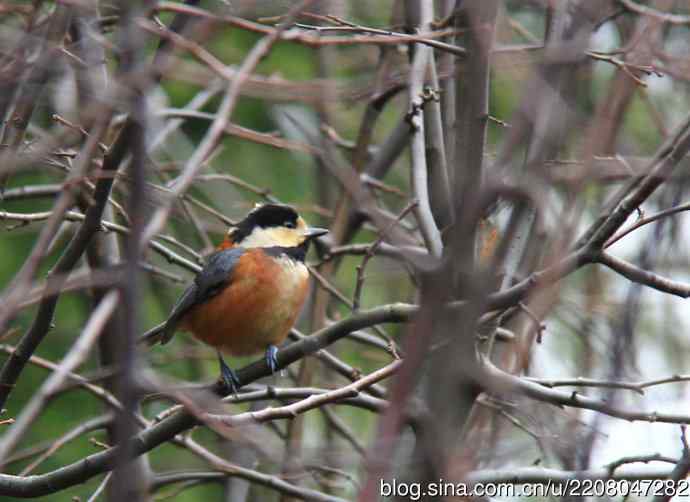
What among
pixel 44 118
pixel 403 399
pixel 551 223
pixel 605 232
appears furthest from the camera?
pixel 44 118

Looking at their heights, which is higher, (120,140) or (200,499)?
(120,140)

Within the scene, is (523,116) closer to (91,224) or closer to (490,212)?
(91,224)

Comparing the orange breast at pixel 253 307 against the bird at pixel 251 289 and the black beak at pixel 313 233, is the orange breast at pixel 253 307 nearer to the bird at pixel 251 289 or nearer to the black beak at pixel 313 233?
the bird at pixel 251 289

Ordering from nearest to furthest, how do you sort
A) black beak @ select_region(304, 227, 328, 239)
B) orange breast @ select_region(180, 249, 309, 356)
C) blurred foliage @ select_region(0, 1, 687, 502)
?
orange breast @ select_region(180, 249, 309, 356), black beak @ select_region(304, 227, 328, 239), blurred foliage @ select_region(0, 1, 687, 502)

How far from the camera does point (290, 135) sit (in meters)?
7.06

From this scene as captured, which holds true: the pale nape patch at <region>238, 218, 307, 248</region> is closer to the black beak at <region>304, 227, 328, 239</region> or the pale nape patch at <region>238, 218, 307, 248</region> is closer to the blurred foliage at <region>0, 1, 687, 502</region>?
the black beak at <region>304, 227, 328, 239</region>

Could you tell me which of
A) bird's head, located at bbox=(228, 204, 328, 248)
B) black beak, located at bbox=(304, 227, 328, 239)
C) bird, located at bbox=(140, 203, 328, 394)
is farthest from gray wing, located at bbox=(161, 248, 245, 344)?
black beak, located at bbox=(304, 227, 328, 239)

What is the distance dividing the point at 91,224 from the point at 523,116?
6.66 ft

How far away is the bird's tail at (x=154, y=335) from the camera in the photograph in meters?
5.03

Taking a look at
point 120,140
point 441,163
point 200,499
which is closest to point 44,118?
point 200,499

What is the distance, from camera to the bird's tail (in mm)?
5030

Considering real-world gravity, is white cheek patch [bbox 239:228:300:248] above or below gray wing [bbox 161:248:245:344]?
above

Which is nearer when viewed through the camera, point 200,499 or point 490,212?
point 490,212

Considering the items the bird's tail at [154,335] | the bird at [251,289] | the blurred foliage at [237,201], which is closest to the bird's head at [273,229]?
the bird at [251,289]
